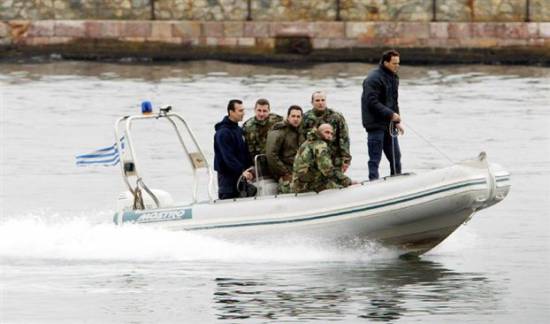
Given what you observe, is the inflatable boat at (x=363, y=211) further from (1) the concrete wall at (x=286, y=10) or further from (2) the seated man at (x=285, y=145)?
(1) the concrete wall at (x=286, y=10)

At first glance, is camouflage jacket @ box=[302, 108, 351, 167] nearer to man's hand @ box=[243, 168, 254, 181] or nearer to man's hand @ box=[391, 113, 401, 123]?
man's hand @ box=[243, 168, 254, 181]

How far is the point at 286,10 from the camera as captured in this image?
1864 inches

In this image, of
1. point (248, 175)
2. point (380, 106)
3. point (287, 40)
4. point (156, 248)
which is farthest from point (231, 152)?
point (287, 40)

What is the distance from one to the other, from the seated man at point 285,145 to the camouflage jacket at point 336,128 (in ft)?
0.36

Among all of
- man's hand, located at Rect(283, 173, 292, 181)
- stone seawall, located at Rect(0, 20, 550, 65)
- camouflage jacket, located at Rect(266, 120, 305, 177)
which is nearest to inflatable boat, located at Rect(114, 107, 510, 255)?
man's hand, located at Rect(283, 173, 292, 181)

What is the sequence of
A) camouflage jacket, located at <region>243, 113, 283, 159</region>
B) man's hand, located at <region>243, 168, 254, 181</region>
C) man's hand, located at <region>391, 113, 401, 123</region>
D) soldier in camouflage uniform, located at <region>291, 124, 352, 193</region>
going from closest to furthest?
soldier in camouflage uniform, located at <region>291, 124, 352, 193</region> → man's hand, located at <region>243, 168, 254, 181</region> → camouflage jacket, located at <region>243, 113, 283, 159</region> → man's hand, located at <region>391, 113, 401, 123</region>

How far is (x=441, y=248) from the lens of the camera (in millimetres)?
20578

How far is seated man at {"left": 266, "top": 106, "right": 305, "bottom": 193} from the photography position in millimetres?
19188

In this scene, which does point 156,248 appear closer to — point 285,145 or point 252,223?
point 252,223

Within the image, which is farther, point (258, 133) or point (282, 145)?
point (258, 133)

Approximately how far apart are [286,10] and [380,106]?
89.6ft

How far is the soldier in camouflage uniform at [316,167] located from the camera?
18.8 metres

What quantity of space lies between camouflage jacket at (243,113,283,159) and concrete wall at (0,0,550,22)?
2723cm

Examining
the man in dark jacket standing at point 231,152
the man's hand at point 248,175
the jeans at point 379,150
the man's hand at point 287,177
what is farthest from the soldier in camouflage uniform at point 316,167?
the jeans at point 379,150
